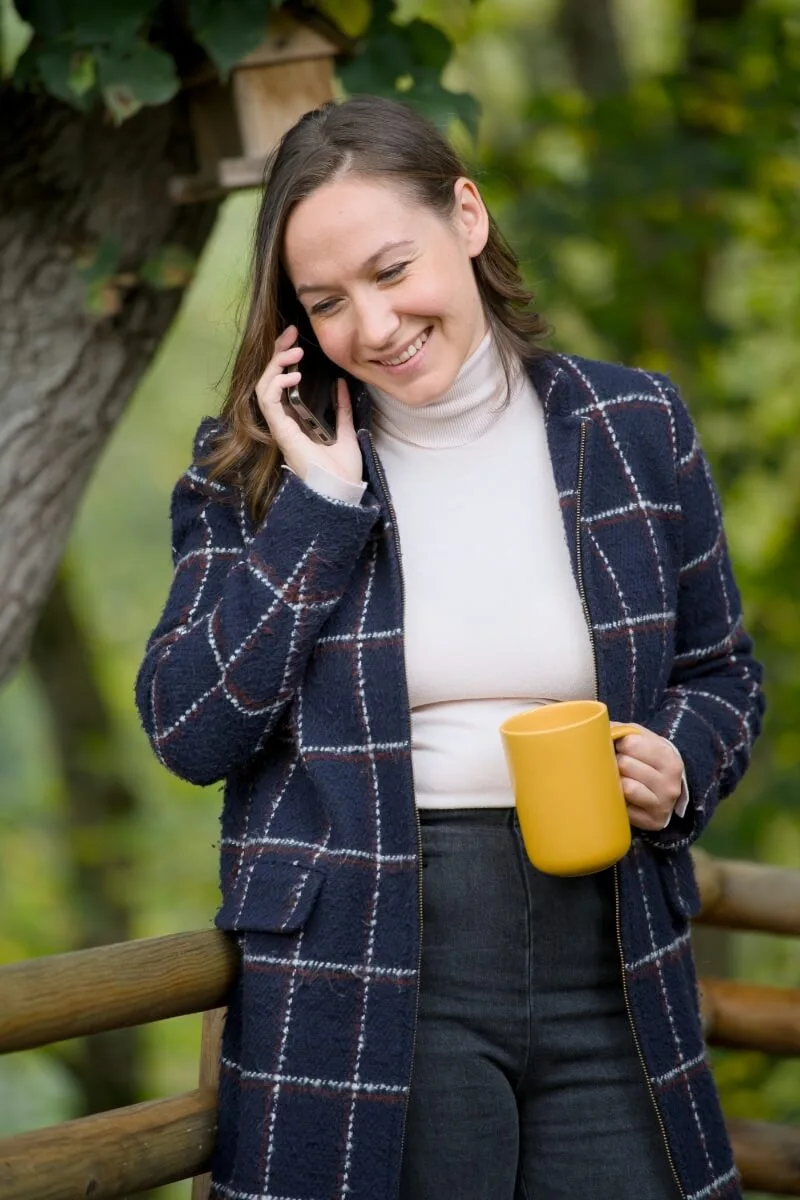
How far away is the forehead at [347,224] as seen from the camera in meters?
2.00

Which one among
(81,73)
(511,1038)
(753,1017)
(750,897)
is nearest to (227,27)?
(81,73)

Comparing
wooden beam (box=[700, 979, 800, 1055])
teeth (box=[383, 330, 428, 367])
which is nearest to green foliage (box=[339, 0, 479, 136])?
teeth (box=[383, 330, 428, 367])

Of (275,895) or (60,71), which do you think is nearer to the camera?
(275,895)

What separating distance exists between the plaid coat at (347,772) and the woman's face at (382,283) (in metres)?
0.13

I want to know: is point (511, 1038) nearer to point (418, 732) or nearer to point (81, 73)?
point (418, 732)

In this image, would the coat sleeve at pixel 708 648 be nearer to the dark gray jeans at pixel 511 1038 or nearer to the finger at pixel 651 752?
the finger at pixel 651 752

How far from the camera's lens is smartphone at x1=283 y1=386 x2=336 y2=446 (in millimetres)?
2137

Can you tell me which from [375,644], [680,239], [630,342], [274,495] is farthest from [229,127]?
[630,342]

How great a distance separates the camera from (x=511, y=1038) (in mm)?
1972

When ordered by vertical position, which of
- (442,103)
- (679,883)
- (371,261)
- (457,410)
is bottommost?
(679,883)

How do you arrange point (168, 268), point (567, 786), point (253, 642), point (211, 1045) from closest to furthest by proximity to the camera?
point (567, 786), point (253, 642), point (211, 1045), point (168, 268)

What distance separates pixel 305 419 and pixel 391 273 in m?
0.27

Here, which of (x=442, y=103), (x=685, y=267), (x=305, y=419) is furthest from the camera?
(x=685, y=267)

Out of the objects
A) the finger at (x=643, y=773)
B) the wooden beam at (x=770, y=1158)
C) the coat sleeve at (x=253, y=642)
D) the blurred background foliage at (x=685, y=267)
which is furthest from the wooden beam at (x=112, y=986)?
the blurred background foliage at (x=685, y=267)
